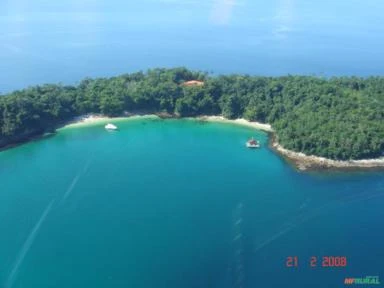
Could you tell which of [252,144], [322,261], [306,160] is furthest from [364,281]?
[252,144]

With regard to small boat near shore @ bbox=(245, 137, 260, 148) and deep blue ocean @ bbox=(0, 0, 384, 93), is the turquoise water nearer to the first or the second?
small boat near shore @ bbox=(245, 137, 260, 148)

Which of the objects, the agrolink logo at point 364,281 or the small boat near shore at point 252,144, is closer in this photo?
the agrolink logo at point 364,281

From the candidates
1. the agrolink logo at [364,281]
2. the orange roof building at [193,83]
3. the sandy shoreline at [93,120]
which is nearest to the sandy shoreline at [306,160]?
the sandy shoreline at [93,120]

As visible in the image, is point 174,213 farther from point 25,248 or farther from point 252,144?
point 252,144

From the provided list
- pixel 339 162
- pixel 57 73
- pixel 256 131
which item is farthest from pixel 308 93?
pixel 57 73

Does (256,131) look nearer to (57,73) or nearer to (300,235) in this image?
(300,235)

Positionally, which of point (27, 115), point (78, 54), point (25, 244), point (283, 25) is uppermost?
point (283, 25)

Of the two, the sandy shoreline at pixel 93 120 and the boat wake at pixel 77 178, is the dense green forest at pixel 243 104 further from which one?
the boat wake at pixel 77 178
